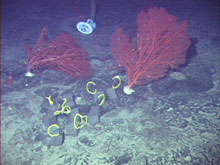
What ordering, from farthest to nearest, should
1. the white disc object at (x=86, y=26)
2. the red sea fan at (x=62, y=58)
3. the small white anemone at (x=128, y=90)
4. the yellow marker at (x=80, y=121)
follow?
the white disc object at (x=86, y=26), the red sea fan at (x=62, y=58), the small white anemone at (x=128, y=90), the yellow marker at (x=80, y=121)

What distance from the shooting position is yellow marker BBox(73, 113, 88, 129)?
2.85m

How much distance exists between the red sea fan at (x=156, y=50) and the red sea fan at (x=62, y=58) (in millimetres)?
954

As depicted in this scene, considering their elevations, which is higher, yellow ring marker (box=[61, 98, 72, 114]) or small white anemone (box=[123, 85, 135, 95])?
small white anemone (box=[123, 85, 135, 95])

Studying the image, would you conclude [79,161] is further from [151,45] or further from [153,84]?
[151,45]

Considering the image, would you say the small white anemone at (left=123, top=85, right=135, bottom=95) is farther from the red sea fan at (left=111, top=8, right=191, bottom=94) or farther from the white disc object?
the white disc object

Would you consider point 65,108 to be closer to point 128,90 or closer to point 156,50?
point 128,90

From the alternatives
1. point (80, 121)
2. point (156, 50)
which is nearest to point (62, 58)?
point (80, 121)

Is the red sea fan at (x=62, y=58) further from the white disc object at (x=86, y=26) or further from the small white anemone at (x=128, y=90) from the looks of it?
the white disc object at (x=86, y=26)

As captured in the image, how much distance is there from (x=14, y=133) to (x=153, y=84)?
2.88m

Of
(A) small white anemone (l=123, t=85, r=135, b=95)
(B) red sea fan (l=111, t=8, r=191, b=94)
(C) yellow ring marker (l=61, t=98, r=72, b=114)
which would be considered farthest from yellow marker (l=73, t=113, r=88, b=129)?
(B) red sea fan (l=111, t=8, r=191, b=94)

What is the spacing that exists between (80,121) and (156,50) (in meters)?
2.19

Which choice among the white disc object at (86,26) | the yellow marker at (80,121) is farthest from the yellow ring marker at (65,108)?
the white disc object at (86,26)

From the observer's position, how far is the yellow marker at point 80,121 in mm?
2848

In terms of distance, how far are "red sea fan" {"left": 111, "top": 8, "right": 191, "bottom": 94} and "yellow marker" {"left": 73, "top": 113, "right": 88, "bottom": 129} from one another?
3.89 ft
